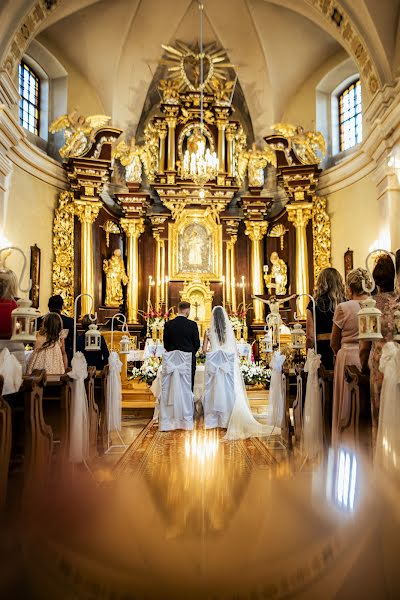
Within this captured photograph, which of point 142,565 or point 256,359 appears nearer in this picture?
point 142,565

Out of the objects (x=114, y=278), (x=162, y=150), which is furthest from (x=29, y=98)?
(x=114, y=278)

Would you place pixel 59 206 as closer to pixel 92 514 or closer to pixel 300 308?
pixel 300 308

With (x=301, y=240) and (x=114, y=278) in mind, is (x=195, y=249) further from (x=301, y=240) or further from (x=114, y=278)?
(x=301, y=240)

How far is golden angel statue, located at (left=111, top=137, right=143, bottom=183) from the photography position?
591 inches

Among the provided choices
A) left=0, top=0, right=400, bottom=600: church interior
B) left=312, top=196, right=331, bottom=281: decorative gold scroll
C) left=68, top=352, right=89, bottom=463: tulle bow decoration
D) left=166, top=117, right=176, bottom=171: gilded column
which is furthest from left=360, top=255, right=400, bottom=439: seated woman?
left=166, top=117, right=176, bottom=171: gilded column

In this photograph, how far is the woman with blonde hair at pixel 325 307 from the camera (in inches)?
208

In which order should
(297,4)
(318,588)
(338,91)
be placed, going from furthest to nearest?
(338,91), (297,4), (318,588)

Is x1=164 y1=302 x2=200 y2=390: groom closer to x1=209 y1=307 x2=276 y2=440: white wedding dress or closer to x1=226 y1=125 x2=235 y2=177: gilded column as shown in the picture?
x1=209 y1=307 x2=276 y2=440: white wedding dress

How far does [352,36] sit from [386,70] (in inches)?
54.3

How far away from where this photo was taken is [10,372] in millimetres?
3814

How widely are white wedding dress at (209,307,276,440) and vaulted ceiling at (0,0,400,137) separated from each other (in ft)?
29.2

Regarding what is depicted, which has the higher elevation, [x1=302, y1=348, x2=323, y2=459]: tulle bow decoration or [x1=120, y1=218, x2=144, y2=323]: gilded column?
[x1=120, y1=218, x2=144, y2=323]: gilded column

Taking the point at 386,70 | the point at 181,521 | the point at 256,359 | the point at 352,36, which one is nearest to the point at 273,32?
the point at 352,36

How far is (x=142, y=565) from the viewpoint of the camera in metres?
2.04
